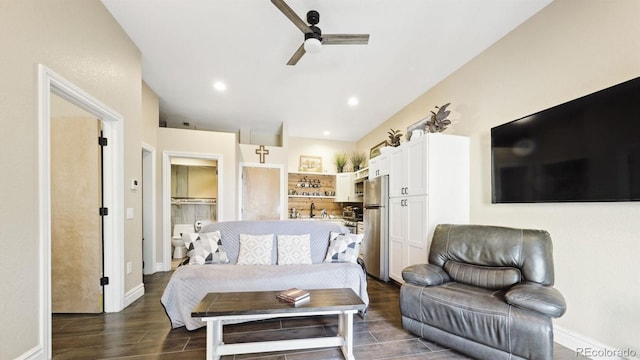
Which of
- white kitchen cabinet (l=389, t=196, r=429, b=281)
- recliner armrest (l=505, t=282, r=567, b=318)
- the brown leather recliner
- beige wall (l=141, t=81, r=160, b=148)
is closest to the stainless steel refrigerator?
white kitchen cabinet (l=389, t=196, r=429, b=281)

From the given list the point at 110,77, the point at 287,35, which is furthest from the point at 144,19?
the point at 287,35

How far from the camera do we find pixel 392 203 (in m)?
3.91

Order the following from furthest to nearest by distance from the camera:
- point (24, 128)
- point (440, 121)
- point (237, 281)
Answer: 1. point (440, 121)
2. point (237, 281)
3. point (24, 128)

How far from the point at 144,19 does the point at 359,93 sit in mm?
2857

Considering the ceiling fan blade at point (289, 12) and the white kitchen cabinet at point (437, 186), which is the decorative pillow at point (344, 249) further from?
the ceiling fan blade at point (289, 12)

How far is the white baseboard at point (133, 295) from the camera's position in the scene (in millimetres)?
2864

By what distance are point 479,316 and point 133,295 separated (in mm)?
3559

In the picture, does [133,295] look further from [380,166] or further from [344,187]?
[344,187]

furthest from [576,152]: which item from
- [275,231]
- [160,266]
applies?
[160,266]

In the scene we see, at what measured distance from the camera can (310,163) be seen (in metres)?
6.72

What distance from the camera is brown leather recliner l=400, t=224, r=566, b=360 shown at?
1.71 m

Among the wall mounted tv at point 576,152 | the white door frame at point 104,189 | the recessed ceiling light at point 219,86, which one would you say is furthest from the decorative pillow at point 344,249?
the recessed ceiling light at point 219,86

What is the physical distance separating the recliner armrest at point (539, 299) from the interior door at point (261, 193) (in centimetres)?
448

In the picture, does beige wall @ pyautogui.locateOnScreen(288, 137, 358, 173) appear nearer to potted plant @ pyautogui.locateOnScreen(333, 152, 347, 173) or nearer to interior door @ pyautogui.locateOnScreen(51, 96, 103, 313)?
potted plant @ pyautogui.locateOnScreen(333, 152, 347, 173)
